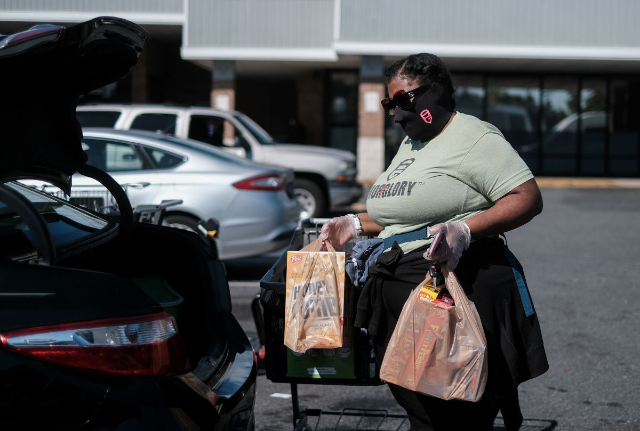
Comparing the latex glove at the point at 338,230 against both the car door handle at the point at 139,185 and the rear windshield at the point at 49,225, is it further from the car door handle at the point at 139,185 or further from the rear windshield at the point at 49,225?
the car door handle at the point at 139,185

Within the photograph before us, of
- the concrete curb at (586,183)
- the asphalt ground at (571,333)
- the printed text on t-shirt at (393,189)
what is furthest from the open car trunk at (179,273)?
the concrete curb at (586,183)

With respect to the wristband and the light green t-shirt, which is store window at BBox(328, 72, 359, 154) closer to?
the wristband

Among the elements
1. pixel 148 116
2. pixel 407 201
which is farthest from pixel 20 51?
pixel 148 116

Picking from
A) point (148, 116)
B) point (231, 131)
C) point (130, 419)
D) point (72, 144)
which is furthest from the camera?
point (231, 131)

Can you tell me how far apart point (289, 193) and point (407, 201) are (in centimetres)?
638

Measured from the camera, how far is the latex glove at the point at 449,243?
2.95 metres

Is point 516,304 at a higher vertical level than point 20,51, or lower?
lower

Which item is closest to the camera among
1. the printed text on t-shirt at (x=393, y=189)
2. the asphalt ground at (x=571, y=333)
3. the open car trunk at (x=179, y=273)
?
the printed text on t-shirt at (x=393, y=189)

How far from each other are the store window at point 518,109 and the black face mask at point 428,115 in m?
22.6

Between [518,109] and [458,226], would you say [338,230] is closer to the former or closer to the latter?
[458,226]

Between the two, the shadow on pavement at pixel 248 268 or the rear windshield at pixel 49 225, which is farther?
the shadow on pavement at pixel 248 268

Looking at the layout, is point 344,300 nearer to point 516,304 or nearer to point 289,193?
point 516,304

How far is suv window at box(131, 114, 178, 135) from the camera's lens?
12352mm

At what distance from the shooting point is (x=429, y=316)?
3.04 m
